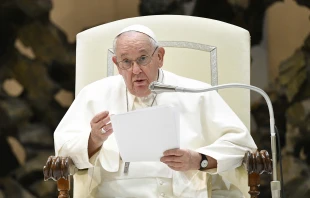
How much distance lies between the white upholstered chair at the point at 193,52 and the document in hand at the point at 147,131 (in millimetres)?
996

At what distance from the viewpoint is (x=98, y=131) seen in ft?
10.2

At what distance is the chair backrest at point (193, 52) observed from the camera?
3840 mm

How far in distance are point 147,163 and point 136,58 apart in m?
0.55

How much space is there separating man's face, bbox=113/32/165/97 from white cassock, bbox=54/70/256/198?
17cm

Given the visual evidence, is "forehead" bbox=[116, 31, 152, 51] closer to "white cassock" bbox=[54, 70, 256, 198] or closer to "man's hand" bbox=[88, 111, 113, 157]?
"white cassock" bbox=[54, 70, 256, 198]

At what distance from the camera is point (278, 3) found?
16.5ft

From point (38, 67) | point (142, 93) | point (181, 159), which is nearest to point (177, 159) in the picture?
point (181, 159)

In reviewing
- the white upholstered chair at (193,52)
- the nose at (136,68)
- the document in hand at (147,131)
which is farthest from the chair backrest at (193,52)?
the document in hand at (147,131)

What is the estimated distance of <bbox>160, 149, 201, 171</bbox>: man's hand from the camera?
9.80 ft

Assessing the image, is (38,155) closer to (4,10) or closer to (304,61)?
(4,10)

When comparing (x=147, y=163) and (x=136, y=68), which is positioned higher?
(x=136, y=68)

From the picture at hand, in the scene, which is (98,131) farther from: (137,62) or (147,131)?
(137,62)

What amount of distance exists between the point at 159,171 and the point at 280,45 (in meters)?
2.10

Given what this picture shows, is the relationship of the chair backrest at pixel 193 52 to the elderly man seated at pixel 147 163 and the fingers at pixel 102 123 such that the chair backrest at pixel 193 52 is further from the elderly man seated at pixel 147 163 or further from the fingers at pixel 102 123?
the fingers at pixel 102 123
